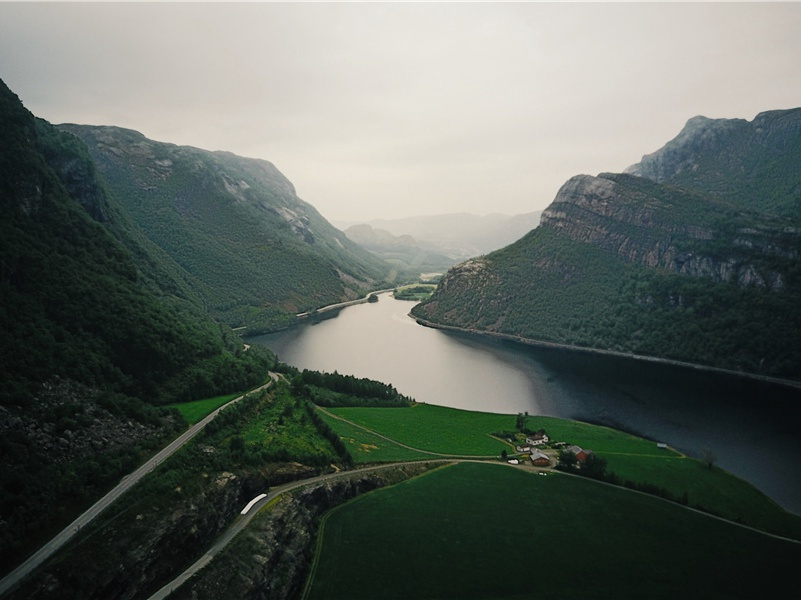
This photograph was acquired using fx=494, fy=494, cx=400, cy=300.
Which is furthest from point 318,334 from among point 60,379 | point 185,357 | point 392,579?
point 392,579

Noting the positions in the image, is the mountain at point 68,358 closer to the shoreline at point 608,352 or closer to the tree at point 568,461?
the tree at point 568,461

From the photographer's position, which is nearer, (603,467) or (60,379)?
(60,379)

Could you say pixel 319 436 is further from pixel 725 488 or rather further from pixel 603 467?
pixel 725 488

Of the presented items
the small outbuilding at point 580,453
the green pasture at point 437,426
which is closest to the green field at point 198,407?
the green pasture at point 437,426

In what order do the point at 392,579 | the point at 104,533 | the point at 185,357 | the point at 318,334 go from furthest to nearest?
the point at 318,334 < the point at 185,357 < the point at 392,579 < the point at 104,533

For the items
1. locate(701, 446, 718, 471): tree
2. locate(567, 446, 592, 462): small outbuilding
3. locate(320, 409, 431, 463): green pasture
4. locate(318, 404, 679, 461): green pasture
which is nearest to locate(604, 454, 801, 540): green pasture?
locate(701, 446, 718, 471): tree

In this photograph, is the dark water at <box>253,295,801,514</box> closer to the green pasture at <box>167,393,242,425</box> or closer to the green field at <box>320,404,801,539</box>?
the green field at <box>320,404,801,539</box>
